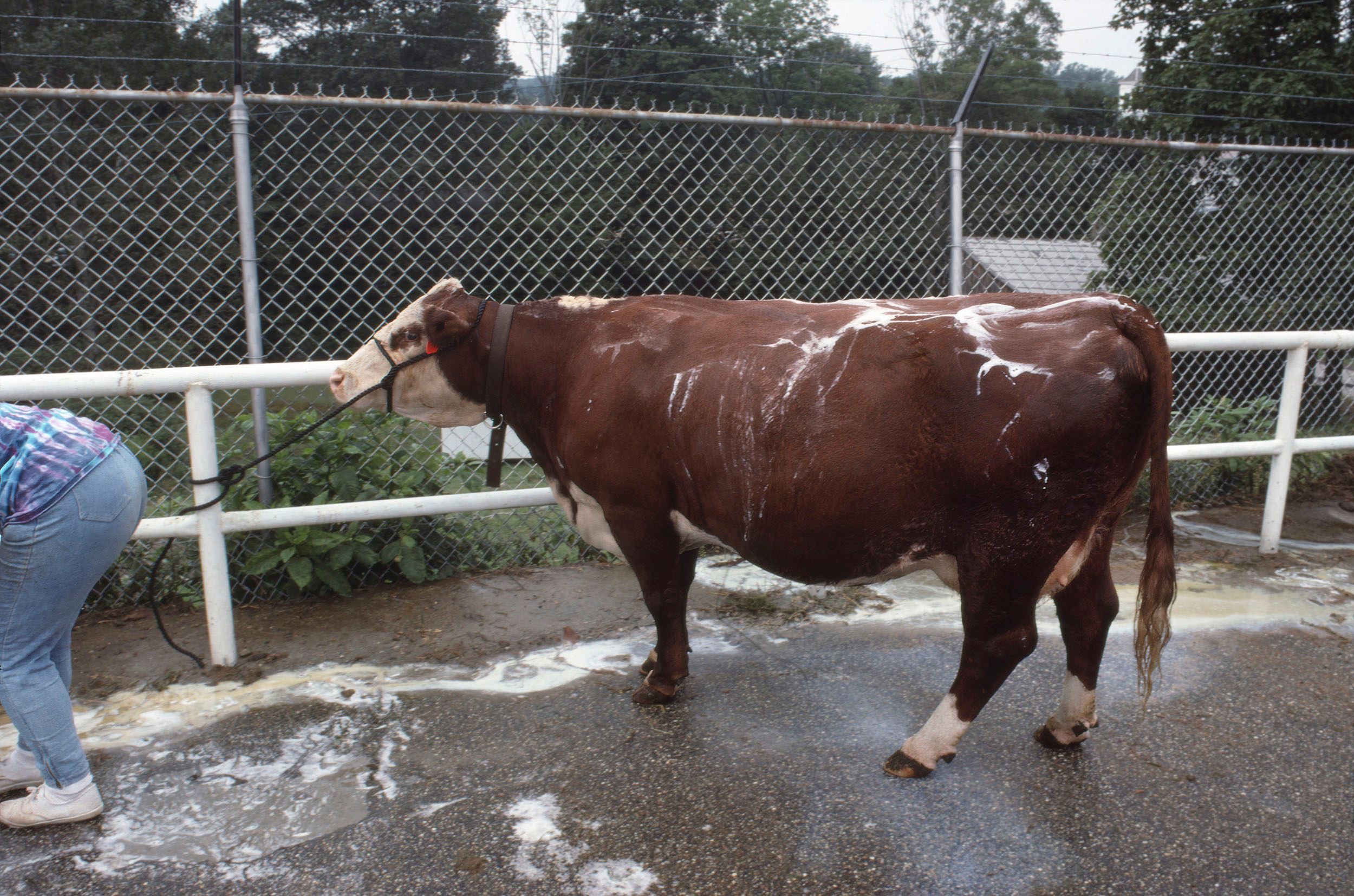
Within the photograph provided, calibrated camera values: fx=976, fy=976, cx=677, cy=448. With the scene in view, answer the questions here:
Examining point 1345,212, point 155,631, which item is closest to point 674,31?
point 1345,212

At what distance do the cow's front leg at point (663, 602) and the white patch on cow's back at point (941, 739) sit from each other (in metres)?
0.85

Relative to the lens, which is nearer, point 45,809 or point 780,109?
point 45,809

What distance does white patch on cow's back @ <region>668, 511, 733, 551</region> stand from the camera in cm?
321

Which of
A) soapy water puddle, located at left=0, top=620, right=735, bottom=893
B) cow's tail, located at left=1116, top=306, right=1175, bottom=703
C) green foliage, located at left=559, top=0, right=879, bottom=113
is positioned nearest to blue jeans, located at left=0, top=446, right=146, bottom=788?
soapy water puddle, located at left=0, top=620, right=735, bottom=893

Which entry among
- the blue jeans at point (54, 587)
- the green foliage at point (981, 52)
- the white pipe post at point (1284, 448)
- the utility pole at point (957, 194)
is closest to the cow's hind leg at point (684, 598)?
the blue jeans at point (54, 587)

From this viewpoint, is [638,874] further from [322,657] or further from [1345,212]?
[1345,212]

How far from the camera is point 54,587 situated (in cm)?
251

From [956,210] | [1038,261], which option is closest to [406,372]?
[956,210]

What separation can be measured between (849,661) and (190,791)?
7.34ft

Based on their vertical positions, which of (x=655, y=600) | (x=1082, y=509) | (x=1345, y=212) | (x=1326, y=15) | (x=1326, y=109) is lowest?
(x=655, y=600)

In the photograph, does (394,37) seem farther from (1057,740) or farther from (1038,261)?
(1057,740)

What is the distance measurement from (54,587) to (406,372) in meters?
1.27

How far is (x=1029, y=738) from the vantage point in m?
3.09

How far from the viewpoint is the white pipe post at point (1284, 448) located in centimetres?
479
